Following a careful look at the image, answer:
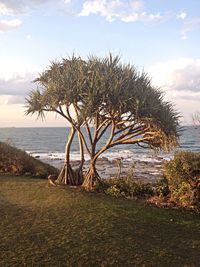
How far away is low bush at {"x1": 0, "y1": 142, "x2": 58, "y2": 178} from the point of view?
60.1 feet

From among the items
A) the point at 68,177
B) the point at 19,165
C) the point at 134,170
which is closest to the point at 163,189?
the point at 68,177

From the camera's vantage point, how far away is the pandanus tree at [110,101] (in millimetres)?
12094

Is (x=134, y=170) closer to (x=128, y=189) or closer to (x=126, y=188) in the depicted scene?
(x=126, y=188)

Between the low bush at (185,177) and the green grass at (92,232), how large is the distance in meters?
0.86

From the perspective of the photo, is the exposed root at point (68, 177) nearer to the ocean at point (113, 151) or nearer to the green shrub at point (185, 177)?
the ocean at point (113, 151)

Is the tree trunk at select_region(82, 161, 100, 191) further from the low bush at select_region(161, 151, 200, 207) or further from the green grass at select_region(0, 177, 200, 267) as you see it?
the low bush at select_region(161, 151, 200, 207)

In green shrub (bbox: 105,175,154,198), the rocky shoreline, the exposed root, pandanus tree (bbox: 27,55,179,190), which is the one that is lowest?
the rocky shoreline

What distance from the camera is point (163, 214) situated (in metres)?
9.91

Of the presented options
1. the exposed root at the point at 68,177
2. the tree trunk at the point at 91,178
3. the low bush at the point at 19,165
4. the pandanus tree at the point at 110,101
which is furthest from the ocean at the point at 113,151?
the exposed root at the point at 68,177

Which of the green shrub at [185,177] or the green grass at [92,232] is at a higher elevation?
the green shrub at [185,177]

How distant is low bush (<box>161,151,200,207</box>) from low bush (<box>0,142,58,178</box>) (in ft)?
30.4

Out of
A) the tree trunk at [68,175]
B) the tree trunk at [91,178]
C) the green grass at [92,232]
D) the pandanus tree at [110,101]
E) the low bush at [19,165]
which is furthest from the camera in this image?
the low bush at [19,165]

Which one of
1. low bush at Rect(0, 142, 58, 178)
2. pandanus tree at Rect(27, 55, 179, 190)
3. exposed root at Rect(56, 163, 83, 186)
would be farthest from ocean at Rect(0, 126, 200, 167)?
exposed root at Rect(56, 163, 83, 186)

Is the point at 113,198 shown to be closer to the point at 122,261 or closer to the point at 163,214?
the point at 163,214
